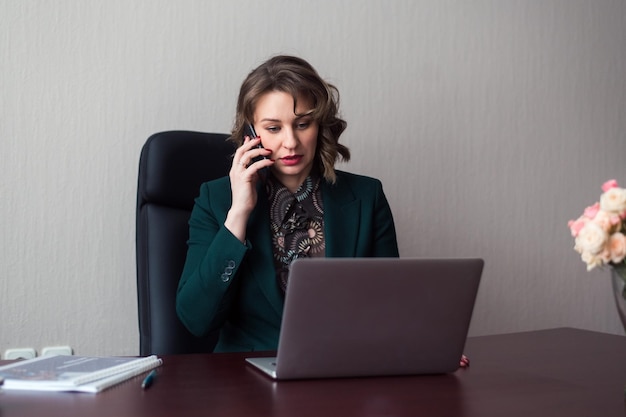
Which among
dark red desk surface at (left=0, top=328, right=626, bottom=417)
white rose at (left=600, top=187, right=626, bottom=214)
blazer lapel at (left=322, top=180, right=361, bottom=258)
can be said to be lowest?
dark red desk surface at (left=0, top=328, right=626, bottom=417)

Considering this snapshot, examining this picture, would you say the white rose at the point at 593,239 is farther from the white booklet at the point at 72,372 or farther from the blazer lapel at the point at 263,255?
the blazer lapel at the point at 263,255

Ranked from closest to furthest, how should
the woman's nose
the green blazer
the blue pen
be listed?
the blue pen, the green blazer, the woman's nose

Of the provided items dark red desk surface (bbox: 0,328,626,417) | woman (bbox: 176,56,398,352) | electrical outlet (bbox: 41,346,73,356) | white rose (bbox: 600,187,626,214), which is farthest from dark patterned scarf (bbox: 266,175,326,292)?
white rose (bbox: 600,187,626,214)

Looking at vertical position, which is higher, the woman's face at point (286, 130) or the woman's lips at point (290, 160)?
the woman's face at point (286, 130)

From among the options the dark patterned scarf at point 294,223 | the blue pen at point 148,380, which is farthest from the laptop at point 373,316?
the dark patterned scarf at point 294,223

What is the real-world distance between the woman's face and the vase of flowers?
0.86m

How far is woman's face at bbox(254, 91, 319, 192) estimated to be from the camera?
1781 mm

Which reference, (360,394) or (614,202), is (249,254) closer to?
(360,394)

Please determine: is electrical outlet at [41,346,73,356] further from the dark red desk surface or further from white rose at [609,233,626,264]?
white rose at [609,233,626,264]

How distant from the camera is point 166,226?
1827 millimetres

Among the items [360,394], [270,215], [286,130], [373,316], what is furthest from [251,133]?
[360,394]

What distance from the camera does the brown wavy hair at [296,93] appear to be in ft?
5.98

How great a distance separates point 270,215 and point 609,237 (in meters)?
0.96

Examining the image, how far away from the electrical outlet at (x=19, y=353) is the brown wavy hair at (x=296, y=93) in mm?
833
